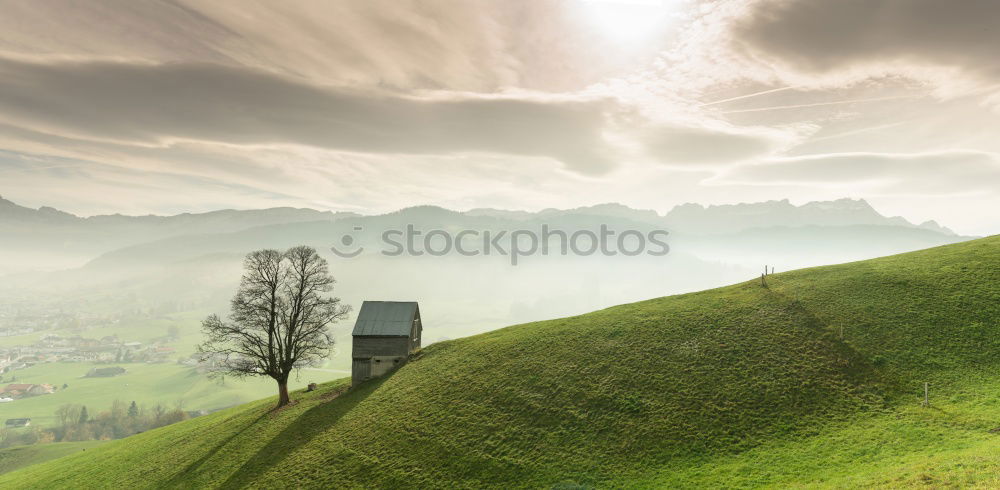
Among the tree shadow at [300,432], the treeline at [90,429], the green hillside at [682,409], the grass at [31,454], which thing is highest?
the green hillside at [682,409]

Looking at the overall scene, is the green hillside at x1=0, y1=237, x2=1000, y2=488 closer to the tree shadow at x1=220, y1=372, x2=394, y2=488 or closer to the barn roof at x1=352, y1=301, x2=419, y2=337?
the tree shadow at x1=220, y1=372, x2=394, y2=488

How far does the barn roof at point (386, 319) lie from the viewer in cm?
5597

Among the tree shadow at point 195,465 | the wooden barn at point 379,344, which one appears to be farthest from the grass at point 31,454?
the wooden barn at point 379,344

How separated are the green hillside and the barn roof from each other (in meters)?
6.18

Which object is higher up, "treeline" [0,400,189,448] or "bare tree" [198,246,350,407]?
"bare tree" [198,246,350,407]

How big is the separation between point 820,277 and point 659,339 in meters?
26.9

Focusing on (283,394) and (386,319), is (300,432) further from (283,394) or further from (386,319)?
(386,319)

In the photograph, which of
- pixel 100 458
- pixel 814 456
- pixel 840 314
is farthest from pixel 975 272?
pixel 100 458

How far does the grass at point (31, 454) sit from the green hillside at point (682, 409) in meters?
49.7

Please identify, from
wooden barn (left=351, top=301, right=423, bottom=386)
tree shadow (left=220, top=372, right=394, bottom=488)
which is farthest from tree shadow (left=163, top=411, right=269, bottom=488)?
wooden barn (left=351, top=301, right=423, bottom=386)

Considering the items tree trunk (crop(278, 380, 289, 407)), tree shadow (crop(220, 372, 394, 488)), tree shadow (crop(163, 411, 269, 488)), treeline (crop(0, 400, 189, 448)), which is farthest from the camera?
treeline (crop(0, 400, 189, 448))

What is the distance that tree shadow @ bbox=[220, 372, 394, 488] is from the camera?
35188mm

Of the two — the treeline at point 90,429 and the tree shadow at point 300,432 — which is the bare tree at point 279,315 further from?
the treeline at point 90,429

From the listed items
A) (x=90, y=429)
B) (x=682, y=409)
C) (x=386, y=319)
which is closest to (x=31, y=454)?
(x=90, y=429)
